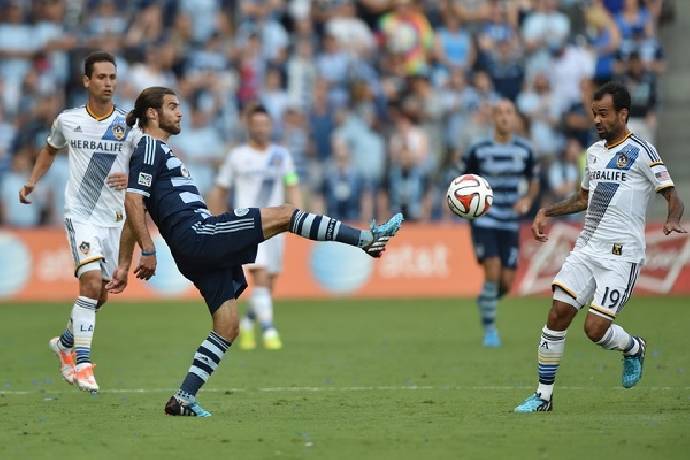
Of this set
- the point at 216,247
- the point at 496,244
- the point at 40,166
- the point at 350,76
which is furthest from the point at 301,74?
the point at 216,247

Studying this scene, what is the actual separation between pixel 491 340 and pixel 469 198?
5264 mm

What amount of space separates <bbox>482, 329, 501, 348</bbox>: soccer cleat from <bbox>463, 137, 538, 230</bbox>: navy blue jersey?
1.31m

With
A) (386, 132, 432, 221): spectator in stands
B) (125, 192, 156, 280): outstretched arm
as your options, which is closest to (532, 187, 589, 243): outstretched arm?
(125, 192, 156, 280): outstretched arm

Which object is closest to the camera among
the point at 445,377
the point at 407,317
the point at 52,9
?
the point at 445,377

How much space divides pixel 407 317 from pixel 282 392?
8.44 metres

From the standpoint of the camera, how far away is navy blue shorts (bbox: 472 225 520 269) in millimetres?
16641

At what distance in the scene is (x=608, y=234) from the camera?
10.4 meters

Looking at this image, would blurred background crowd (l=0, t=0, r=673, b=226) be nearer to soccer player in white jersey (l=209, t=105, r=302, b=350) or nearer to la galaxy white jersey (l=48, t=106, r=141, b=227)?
soccer player in white jersey (l=209, t=105, r=302, b=350)

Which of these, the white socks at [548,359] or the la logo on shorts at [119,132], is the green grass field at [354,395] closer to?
the white socks at [548,359]

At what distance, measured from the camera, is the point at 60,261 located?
76.6 feet

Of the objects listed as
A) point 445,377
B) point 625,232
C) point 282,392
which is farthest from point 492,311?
point 625,232

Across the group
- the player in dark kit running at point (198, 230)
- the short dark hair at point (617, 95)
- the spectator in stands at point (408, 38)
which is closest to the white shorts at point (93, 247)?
the player in dark kit running at point (198, 230)

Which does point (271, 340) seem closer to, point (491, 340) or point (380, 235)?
point (491, 340)

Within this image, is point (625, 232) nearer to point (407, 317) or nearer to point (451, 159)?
point (407, 317)
